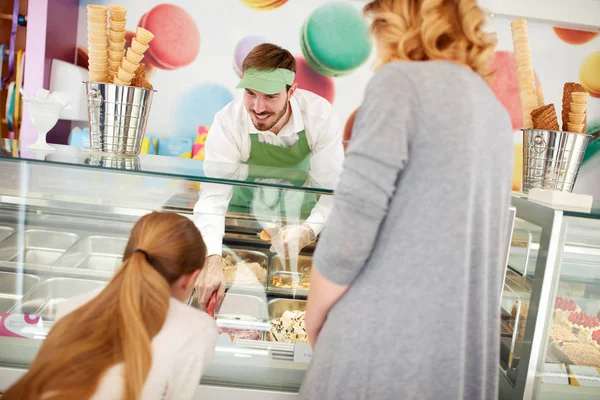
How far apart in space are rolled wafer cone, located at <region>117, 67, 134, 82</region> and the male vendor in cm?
36

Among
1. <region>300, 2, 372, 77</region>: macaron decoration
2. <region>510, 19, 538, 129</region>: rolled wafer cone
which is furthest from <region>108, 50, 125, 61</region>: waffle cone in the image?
<region>300, 2, 372, 77</region>: macaron decoration

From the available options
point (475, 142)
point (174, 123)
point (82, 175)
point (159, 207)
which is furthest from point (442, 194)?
point (174, 123)

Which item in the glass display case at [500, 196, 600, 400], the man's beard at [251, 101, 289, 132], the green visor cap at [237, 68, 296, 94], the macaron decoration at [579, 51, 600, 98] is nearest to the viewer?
the glass display case at [500, 196, 600, 400]

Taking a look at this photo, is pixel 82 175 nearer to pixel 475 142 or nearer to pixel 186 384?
pixel 186 384

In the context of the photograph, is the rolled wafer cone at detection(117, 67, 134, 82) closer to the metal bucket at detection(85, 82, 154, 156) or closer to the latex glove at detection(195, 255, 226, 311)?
the metal bucket at detection(85, 82, 154, 156)

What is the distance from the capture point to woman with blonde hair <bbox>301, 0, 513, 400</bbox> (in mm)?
952

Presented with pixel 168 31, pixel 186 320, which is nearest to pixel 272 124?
pixel 186 320

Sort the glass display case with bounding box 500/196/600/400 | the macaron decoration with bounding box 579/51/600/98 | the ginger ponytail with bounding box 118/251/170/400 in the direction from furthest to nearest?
the macaron decoration with bounding box 579/51/600/98 < the glass display case with bounding box 500/196/600/400 < the ginger ponytail with bounding box 118/251/170/400

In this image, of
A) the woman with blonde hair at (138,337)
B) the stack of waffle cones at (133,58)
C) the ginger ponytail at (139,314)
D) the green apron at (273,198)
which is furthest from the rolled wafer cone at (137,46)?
the ginger ponytail at (139,314)

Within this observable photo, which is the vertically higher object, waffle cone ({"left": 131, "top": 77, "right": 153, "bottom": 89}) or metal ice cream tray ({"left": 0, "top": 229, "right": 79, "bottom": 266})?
waffle cone ({"left": 131, "top": 77, "right": 153, "bottom": 89})

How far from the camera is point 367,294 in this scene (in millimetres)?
1022

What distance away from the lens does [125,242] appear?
170cm

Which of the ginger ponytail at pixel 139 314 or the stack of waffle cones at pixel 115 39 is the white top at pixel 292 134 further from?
the ginger ponytail at pixel 139 314

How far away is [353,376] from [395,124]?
0.50 m
